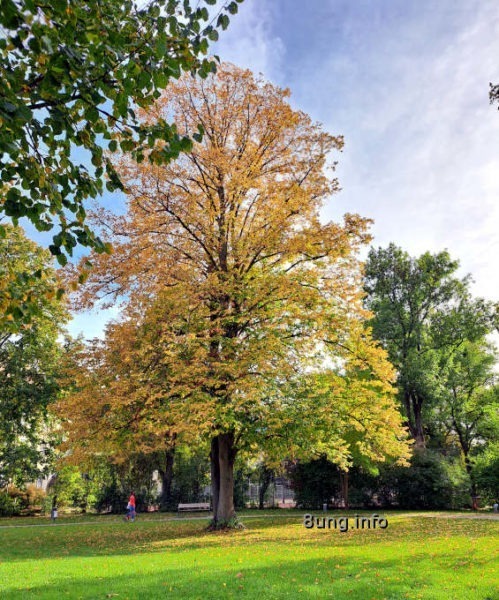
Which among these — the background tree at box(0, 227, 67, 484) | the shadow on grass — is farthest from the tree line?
the background tree at box(0, 227, 67, 484)

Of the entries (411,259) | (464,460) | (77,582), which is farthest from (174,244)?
(464,460)

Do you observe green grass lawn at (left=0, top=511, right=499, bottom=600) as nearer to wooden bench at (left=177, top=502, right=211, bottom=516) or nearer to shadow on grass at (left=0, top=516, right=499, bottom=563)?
shadow on grass at (left=0, top=516, right=499, bottom=563)

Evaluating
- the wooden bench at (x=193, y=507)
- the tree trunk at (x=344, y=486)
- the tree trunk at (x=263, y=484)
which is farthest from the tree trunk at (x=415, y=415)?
the wooden bench at (x=193, y=507)

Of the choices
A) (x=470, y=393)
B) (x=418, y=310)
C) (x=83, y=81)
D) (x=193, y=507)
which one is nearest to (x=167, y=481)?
(x=193, y=507)

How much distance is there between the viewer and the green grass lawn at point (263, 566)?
22.4ft

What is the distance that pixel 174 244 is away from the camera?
1658 centimetres

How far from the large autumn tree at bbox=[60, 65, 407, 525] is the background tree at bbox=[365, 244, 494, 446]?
606 inches

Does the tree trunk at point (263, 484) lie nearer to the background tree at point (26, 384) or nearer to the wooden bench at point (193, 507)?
the wooden bench at point (193, 507)

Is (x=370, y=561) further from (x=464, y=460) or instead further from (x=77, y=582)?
(x=464, y=460)

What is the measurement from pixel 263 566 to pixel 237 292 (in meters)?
8.19

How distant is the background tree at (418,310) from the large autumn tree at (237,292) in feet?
50.5

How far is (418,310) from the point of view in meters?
32.9

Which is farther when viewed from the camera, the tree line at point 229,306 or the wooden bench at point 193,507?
the wooden bench at point 193,507

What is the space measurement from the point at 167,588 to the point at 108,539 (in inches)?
372
